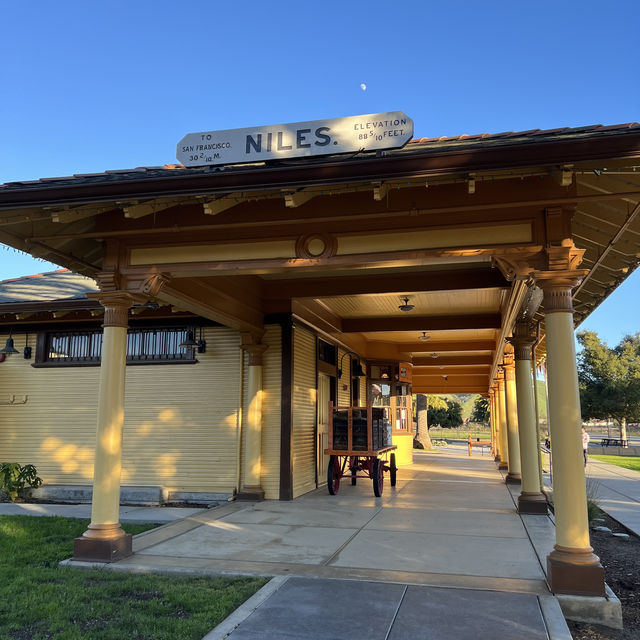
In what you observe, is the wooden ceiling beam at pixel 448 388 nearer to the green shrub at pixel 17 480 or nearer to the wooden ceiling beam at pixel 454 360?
the wooden ceiling beam at pixel 454 360

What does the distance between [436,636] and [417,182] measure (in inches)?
143

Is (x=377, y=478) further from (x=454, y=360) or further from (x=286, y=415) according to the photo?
(x=454, y=360)

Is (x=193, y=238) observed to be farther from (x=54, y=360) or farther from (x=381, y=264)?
(x=54, y=360)

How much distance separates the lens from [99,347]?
11.2m

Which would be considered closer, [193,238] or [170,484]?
[193,238]

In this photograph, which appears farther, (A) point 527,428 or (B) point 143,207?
(A) point 527,428

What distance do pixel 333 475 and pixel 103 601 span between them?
6.68 metres

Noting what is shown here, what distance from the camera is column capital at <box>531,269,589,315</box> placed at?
17.6ft

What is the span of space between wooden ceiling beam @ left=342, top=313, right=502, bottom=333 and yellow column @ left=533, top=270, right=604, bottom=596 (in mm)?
7227

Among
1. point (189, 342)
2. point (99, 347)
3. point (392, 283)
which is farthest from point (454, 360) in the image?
point (99, 347)

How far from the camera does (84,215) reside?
20.4 feet

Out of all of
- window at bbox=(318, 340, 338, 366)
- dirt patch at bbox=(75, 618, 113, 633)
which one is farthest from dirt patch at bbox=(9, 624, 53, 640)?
window at bbox=(318, 340, 338, 366)

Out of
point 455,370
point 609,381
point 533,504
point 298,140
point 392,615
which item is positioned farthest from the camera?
point 609,381

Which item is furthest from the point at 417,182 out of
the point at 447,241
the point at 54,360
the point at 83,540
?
the point at 54,360
